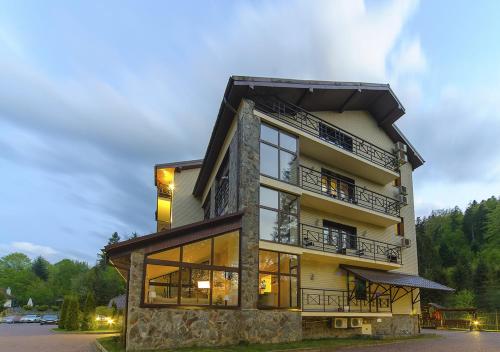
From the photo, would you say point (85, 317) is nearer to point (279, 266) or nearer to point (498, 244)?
point (279, 266)

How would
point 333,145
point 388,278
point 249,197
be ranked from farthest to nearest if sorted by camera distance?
1. point 388,278
2. point 333,145
3. point 249,197

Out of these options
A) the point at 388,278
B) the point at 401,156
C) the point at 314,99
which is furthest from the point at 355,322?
the point at 314,99

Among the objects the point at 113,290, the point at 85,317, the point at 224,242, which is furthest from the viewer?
the point at 113,290

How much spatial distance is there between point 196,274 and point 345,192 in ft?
39.9

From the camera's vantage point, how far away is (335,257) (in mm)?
20828

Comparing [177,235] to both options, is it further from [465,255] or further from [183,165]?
[465,255]

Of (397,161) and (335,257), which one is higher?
(397,161)

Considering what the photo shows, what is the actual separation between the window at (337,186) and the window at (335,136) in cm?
176

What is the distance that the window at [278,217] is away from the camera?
59.0 feet

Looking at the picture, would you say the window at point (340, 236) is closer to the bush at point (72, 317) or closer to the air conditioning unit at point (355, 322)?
the air conditioning unit at point (355, 322)

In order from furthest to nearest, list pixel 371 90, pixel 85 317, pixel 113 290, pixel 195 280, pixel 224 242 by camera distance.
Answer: pixel 113 290, pixel 85 317, pixel 371 90, pixel 224 242, pixel 195 280

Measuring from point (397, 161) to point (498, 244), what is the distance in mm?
59918

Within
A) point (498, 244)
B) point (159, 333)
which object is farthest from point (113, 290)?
point (498, 244)

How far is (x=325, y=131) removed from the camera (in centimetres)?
2369
